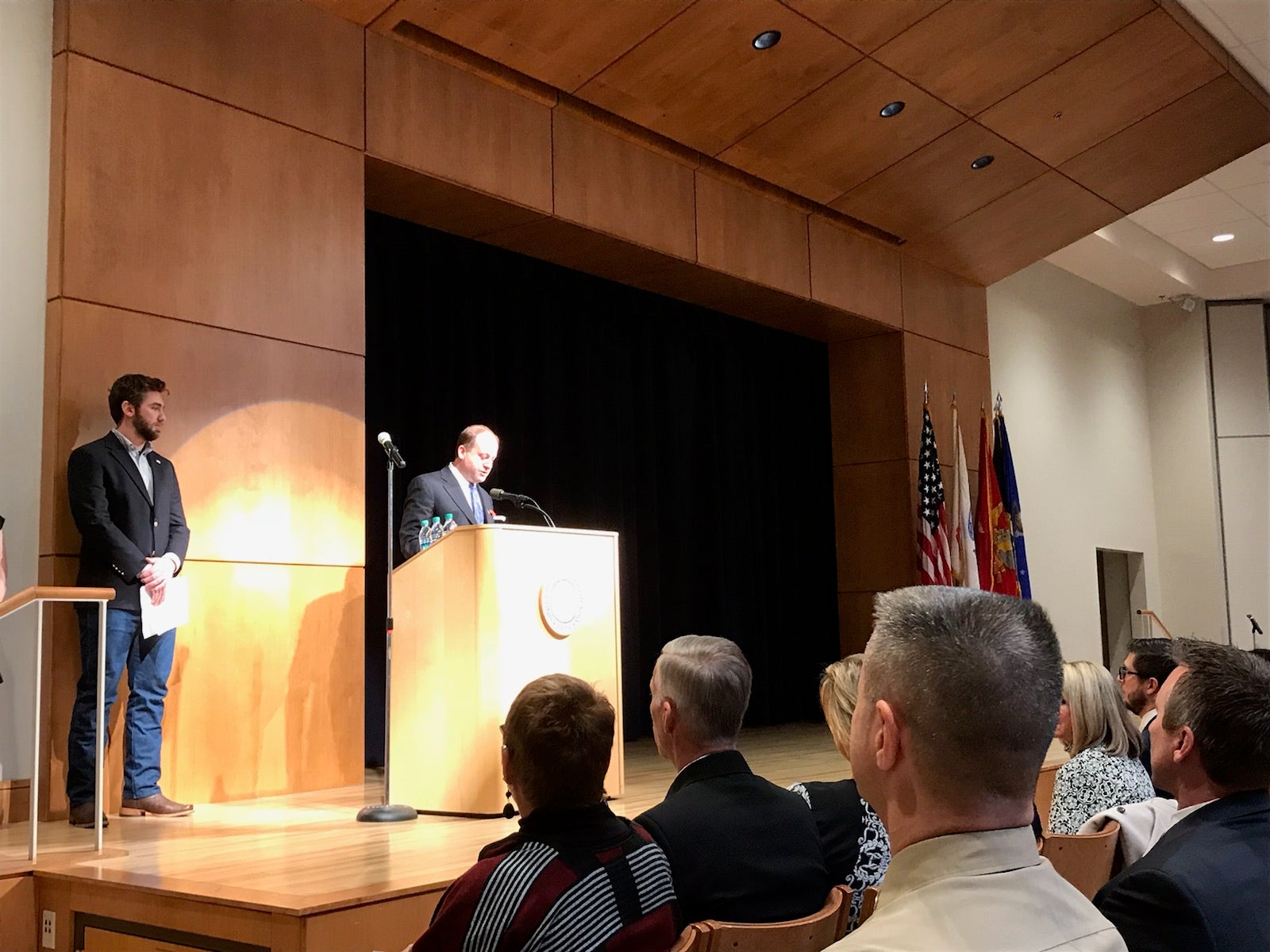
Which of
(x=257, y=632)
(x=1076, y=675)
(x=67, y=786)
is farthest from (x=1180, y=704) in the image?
(x=257, y=632)

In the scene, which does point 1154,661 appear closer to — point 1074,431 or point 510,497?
point 510,497

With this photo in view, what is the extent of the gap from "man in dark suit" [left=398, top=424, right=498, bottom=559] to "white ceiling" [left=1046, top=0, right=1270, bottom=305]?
687 centimetres

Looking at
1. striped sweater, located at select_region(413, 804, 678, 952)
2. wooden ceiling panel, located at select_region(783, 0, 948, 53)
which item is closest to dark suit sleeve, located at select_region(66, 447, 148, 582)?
striped sweater, located at select_region(413, 804, 678, 952)

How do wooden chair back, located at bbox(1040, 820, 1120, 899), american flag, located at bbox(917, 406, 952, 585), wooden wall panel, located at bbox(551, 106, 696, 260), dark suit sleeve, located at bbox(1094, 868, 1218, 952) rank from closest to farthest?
dark suit sleeve, located at bbox(1094, 868, 1218, 952)
wooden chair back, located at bbox(1040, 820, 1120, 899)
wooden wall panel, located at bbox(551, 106, 696, 260)
american flag, located at bbox(917, 406, 952, 585)

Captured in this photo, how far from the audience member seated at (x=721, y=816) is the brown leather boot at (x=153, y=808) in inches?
107

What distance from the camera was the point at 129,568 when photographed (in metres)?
4.23

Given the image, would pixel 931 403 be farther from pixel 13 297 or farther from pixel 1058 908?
pixel 1058 908

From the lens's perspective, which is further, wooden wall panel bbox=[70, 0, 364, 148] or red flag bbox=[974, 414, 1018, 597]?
red flag bbox=[974, 414, 1018, 597]

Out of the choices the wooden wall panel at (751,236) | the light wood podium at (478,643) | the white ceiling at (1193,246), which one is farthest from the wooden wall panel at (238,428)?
the white ceiling at (1193,246)

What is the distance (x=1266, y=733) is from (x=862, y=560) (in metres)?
7.30

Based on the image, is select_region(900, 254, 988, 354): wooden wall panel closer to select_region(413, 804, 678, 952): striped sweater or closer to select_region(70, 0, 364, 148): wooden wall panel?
select_region(70, 0, 364, 148): wooden wall panel

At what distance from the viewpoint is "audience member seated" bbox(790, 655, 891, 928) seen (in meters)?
2.34

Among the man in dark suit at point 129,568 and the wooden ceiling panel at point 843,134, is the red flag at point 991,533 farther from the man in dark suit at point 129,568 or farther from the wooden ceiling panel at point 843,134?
the man in dark suit at point 129,568

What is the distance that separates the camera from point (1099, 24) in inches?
274
